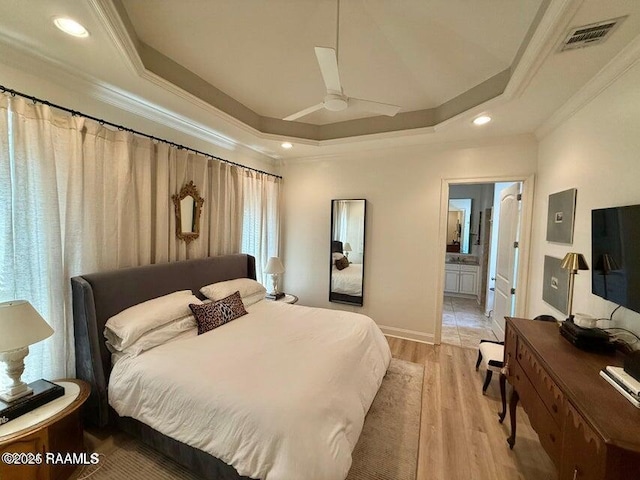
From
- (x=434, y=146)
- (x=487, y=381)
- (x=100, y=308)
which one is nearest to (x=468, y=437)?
(x=487, y=381)

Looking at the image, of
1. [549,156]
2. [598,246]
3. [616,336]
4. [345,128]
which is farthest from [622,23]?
[345,128]

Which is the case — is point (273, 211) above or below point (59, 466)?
above

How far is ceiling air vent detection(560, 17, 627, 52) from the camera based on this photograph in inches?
55.2

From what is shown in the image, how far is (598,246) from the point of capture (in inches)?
66.1

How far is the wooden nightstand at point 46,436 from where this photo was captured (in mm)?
1354

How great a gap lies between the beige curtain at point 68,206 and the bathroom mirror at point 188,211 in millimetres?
61

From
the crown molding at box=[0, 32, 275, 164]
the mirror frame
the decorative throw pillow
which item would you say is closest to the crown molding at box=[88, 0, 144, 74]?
the crown molding at box=[0, 32, 275, 164]

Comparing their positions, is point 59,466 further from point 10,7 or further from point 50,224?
point 10,7

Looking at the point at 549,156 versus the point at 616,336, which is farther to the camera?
the point at 549,156

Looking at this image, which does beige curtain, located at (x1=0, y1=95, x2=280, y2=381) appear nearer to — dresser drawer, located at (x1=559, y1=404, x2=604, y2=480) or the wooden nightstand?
the wooden nightstand

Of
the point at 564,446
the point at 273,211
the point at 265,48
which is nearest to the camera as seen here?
the point at 564,446

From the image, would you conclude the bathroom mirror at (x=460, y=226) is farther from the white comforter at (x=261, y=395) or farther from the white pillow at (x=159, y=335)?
the white pillow at (x=159, y=335)

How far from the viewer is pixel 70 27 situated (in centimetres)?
151

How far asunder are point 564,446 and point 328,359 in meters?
1.24
